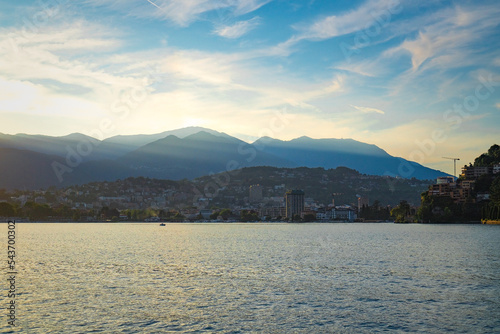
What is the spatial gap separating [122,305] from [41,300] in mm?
6615

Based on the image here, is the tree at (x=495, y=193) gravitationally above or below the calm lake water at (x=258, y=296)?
above

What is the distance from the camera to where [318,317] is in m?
29.0

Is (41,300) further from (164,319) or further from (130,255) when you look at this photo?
(130,255)

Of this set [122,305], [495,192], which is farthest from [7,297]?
[495,192]

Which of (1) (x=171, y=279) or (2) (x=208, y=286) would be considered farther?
(1) (x=171, y=279)

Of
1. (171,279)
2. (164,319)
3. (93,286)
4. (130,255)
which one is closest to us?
(164,319)

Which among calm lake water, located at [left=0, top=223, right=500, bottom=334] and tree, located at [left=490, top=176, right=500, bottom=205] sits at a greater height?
tree, located at [left=490, top=176, right=500, bottom=205]

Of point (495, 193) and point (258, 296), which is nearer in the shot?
point (258, 296)

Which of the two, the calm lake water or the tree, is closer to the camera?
the calm lake water

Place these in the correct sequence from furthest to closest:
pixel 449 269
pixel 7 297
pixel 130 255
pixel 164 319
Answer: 1. pixel 130 255
2. pixel 449 269
3. pixel 7 297
4. pixel 164 319

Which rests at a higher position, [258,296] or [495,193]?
[495,193]

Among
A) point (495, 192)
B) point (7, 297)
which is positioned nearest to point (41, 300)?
point (7, 297)

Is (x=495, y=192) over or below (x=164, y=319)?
over

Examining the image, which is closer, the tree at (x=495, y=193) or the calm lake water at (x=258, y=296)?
the calm lake water at (x=258, y=296)
